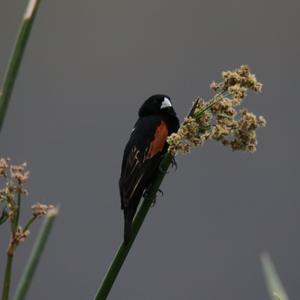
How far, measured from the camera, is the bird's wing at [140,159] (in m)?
1.15

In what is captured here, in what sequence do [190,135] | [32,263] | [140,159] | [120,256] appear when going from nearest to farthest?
[32,263]
[120,256]
[190,135]
[140,159]

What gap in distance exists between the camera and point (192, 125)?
622 millimetres

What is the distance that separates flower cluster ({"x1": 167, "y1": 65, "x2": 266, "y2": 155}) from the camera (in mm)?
606

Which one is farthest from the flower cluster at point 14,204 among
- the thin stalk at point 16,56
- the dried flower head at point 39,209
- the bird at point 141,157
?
the bird at point 141,157

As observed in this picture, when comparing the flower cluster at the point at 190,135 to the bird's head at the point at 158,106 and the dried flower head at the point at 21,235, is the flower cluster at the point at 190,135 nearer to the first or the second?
the dried flower head at the point at 21,235

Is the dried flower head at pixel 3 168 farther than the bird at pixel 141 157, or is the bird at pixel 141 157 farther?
the bird at pixel 141 157

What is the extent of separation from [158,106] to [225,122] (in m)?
1.08

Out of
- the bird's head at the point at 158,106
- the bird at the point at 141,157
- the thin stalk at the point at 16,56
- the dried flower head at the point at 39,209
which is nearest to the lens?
the thin stalk at the point at 16,56

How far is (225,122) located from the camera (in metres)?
0.62

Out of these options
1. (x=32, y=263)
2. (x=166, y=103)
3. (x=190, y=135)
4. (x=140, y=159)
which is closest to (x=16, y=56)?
(x=32, y=263)

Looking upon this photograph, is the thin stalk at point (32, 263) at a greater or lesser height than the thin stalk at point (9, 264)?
greater

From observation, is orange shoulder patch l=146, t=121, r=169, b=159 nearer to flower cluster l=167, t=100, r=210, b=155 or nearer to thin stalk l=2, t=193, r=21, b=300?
flower cluster l=167, t=100, r=210, b=155

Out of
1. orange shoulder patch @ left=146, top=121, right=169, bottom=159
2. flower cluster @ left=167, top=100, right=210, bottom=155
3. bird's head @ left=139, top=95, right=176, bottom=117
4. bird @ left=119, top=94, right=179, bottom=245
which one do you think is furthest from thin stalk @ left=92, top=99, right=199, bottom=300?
bird's head @ left=139, top=95, right=176, bottom=117

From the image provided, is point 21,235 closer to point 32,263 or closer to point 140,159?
point 32,263
